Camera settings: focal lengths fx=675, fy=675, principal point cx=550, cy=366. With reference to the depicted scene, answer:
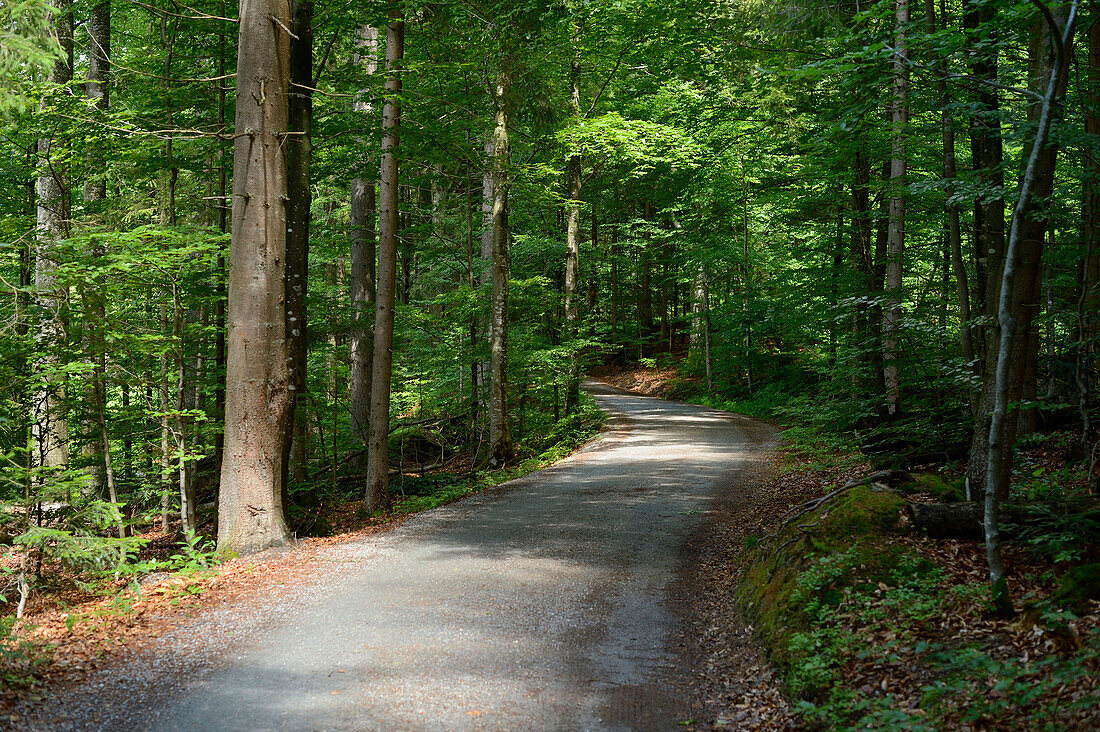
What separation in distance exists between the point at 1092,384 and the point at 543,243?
14.3m

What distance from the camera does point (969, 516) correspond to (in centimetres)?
580

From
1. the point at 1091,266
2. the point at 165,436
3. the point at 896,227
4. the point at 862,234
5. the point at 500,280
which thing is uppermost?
the point at 862,234

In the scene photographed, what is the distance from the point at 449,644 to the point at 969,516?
4486mm

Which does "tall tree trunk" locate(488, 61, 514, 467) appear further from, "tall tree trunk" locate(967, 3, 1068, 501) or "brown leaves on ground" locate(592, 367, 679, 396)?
"brown leaves on ground" locate(592, 367, 679, 396)

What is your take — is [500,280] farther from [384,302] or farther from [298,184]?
[298,184]

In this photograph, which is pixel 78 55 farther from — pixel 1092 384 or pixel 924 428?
pixel 1092 384

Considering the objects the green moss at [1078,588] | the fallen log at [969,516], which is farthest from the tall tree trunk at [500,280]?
the green moss at [1078,588]

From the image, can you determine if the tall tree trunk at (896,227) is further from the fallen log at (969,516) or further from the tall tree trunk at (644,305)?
the tall tree trunk at (644,305)

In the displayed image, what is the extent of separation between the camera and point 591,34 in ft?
53.3

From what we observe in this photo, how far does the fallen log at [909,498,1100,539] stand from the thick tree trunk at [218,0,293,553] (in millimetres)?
6529

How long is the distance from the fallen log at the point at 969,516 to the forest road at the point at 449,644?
87.7 inches

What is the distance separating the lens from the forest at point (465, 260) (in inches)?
239

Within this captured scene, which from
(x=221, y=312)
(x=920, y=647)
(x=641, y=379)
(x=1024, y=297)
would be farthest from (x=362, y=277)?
(x=641, y=379)

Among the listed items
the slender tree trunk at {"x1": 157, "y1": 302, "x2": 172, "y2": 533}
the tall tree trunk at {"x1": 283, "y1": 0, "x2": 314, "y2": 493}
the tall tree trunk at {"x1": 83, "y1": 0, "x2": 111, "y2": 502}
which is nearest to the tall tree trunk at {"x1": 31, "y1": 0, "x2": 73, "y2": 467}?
the tall tree trunk at {"x1": 83, "y1": 0, "x2": 111, "y2": 502}
